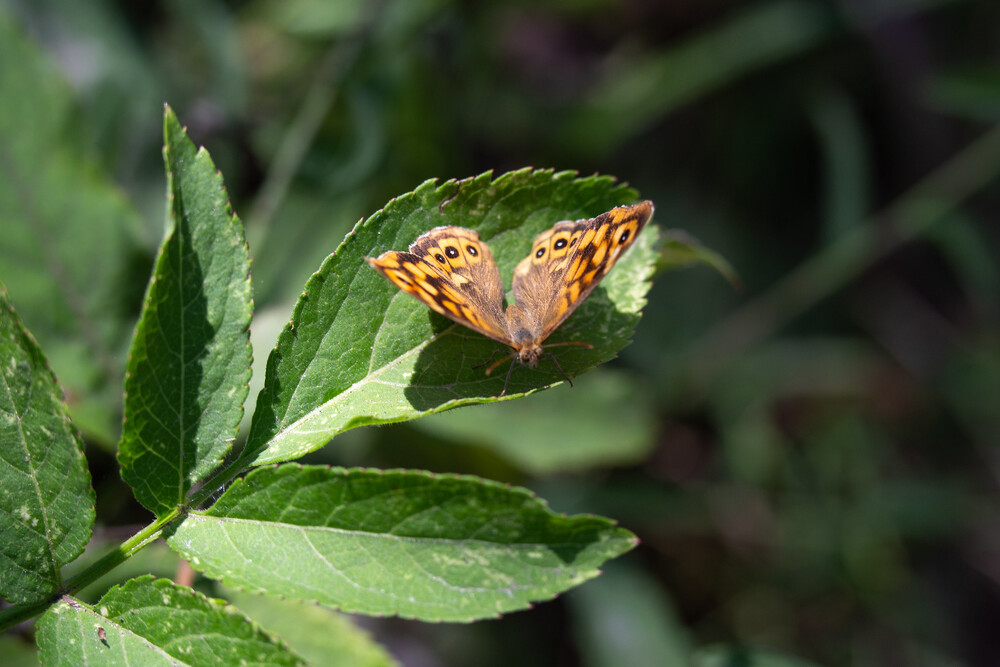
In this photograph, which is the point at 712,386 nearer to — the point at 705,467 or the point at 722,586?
the point at 705,467

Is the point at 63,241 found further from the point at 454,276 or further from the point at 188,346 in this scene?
the point at 454,276

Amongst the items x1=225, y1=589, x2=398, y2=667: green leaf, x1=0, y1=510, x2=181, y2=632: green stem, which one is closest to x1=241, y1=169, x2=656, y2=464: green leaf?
x1=0, y1=510, x2=181, y2=632: green stem

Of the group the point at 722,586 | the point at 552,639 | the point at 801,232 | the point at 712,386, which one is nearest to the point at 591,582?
the point at 552,639

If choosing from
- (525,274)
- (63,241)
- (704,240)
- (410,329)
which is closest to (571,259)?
(525,274)

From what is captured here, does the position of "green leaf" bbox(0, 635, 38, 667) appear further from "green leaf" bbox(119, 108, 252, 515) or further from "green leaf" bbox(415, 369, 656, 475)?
"green leaf" bbox(415, 369, 656, 475)

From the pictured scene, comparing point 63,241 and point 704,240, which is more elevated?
point 63,241

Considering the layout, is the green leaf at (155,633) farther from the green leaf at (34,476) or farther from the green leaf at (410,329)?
the green leaf at (410,329)
